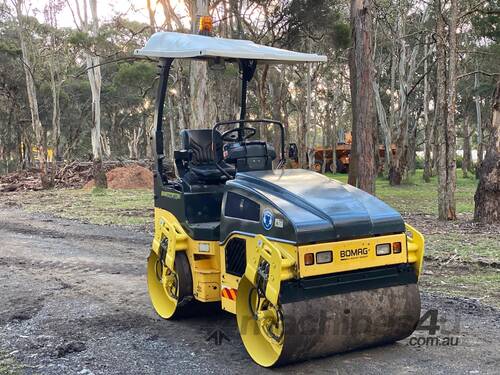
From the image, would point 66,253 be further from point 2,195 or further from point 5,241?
point 2,195

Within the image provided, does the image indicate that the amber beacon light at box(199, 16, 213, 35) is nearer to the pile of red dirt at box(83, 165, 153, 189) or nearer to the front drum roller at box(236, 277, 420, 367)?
the front drum roller at box(236, 277, 420, 367)

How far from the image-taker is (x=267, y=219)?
15.3 ft

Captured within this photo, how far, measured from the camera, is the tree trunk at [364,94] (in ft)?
38.5

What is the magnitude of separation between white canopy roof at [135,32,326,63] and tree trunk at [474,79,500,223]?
7.33 metres

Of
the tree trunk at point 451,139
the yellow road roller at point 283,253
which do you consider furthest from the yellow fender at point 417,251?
the tree trunk at point 451,139

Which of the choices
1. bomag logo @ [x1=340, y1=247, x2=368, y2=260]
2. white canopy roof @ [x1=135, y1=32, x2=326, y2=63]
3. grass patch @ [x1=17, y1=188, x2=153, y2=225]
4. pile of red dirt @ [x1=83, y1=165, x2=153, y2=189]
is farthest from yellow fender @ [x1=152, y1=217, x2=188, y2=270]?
pile of red dirt @ [x1=83, y1=165, x2=153, y2=189]

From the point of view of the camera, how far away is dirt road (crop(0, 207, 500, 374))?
15.5 feet

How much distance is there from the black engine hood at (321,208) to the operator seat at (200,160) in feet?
2.22

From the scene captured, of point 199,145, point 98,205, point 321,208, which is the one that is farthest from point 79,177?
point 321,208

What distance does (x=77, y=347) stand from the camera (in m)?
5.32

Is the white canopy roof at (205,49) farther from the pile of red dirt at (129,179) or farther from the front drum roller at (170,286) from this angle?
the pile of red dirt at (129,179)

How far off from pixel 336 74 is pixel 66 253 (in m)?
33.4

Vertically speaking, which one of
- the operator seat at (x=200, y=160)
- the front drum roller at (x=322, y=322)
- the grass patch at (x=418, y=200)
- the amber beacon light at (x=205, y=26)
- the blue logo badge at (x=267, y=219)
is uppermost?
the amber beacon light at (x=205, y=26)

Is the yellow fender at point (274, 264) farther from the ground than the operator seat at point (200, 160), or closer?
closer
